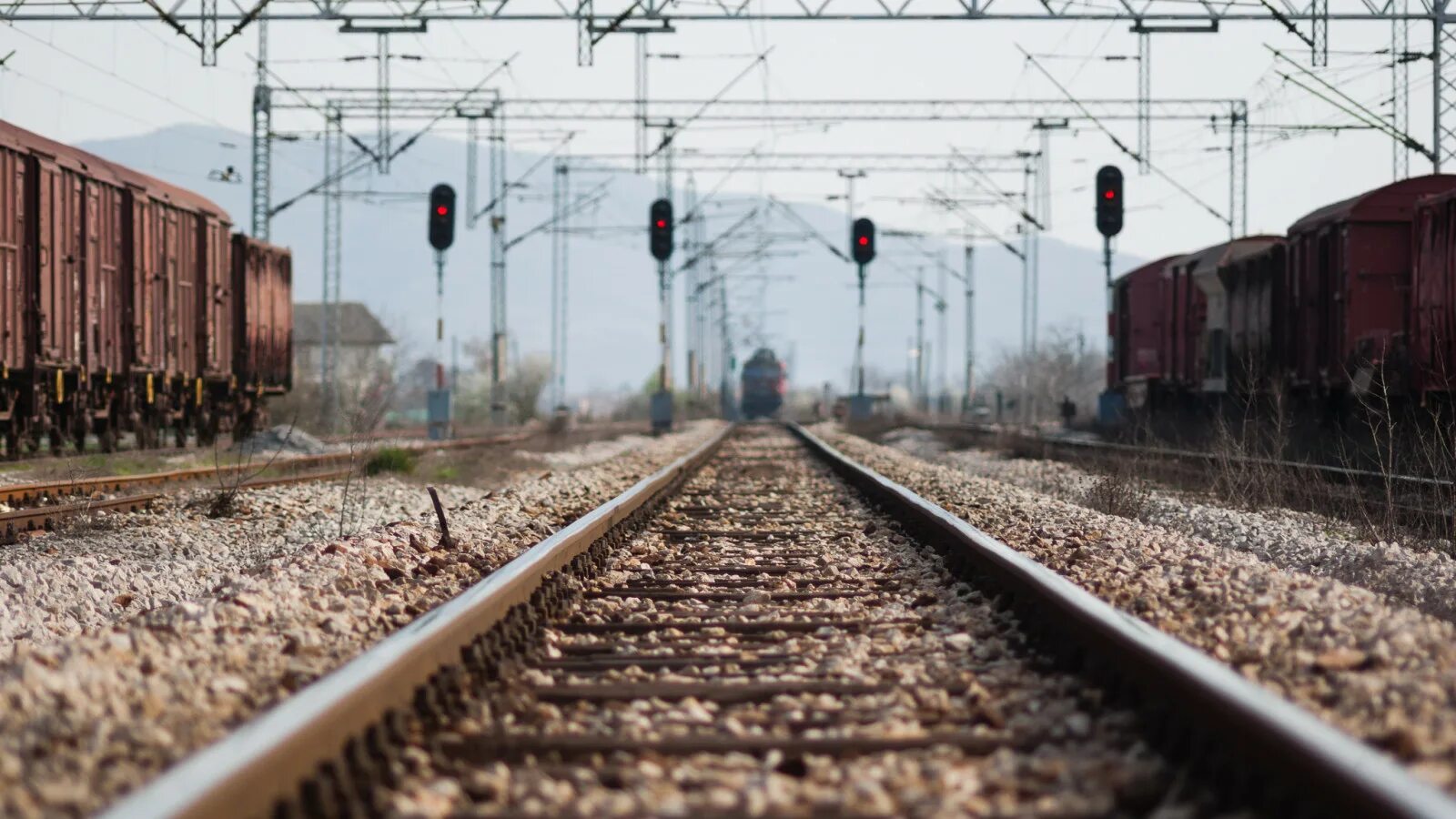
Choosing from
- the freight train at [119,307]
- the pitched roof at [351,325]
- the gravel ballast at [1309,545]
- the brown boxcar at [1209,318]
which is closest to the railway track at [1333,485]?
the gravel ballast at [1309,545]

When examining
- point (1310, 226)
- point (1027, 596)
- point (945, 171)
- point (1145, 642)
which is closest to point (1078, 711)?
point (1145, 642)

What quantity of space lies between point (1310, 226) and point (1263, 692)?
62.1ft

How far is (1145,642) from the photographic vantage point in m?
4.69

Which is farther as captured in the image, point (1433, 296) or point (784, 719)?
point (1433, 296)

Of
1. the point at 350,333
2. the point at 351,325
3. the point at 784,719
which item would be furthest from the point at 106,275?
the point at 351,325

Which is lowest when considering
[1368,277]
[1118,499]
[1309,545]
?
[1309,545]

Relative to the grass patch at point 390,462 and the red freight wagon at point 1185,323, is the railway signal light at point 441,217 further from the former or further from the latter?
the red freight wagon at point 1185,323

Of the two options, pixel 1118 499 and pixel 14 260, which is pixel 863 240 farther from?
pixel 1118 499

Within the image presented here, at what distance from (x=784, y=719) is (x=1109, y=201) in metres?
24.5

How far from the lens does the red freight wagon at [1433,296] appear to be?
16.7 m

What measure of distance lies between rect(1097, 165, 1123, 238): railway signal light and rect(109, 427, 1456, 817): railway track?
2091cm

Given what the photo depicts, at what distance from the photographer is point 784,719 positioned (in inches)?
184

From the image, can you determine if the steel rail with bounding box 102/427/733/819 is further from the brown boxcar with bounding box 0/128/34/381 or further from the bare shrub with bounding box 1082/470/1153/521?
the brown boxcar with bounding box 0/128/34/381

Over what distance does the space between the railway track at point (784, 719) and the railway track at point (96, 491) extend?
6081 millimetres
